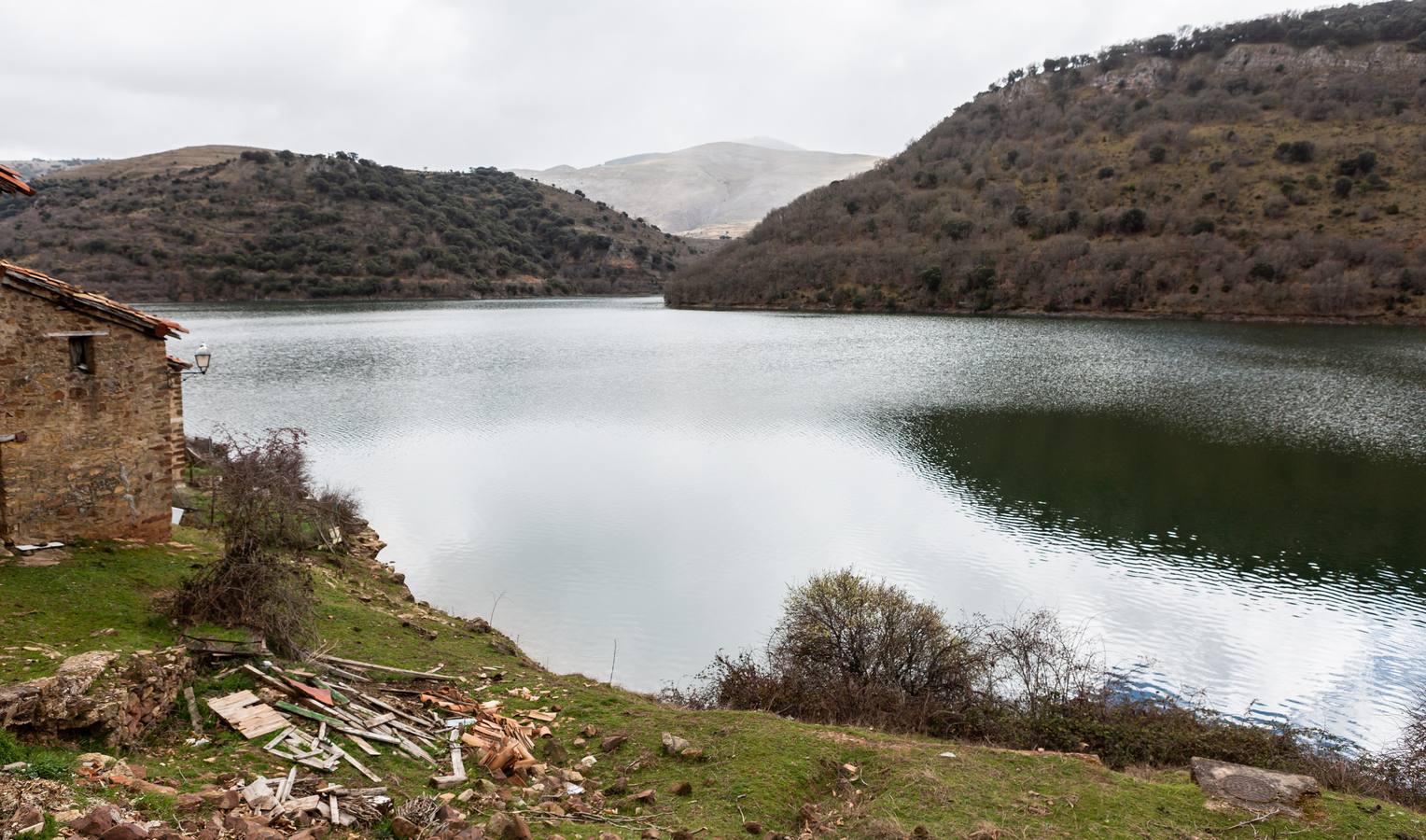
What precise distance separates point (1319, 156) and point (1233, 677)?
91136 millimetres

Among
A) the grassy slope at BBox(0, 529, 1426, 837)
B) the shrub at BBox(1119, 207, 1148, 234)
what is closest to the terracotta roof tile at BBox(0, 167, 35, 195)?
the grassy slope at BBox(0, 529, 1426, 837)

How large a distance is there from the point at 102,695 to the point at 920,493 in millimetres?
20946

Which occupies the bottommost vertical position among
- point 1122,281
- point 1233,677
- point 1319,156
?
point 1233,677

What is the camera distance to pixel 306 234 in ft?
340

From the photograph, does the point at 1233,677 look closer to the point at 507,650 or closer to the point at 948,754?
the point at 948,754

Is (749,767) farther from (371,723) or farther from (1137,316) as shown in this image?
(1137,316)

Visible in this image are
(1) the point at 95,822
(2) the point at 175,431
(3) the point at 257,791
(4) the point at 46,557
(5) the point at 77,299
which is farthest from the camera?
(2) the point at 175,431

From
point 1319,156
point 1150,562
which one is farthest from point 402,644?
point 1319,156

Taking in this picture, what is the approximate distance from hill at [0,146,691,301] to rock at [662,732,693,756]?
9284 cm

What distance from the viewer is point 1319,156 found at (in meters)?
81.8

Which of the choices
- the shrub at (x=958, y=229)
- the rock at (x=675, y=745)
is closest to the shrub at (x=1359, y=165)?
the shrub at (x=958, y=229)

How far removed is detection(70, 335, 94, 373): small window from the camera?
36.4 ft

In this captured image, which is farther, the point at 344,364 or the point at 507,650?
the point at 344,364

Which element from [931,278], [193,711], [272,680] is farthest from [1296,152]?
[193,711]
